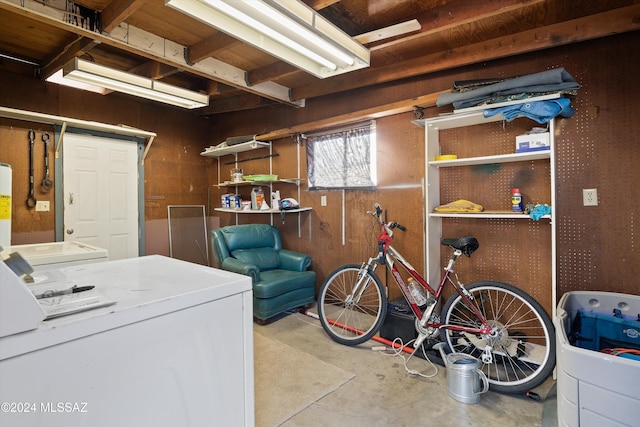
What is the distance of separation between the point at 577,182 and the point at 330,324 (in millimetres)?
2320

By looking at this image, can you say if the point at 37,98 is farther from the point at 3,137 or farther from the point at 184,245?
the point at 184,245

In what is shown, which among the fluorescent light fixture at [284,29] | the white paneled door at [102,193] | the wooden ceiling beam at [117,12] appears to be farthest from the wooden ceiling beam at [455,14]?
the white paneled door at [102,193]

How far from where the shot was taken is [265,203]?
4.11 m

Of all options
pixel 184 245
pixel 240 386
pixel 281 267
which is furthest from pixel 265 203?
pixel 240 386

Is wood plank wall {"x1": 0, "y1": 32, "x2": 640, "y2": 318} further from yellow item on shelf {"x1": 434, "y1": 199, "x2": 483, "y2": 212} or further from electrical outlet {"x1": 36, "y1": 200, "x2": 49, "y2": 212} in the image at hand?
yellow item on shelf {"x1": 434, "y1": 199, "x2": 483, "y2": 212}

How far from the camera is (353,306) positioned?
3039mm

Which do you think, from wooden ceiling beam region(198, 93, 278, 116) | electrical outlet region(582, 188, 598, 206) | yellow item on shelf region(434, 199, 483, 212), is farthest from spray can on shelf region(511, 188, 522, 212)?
wooden ceiling beam region(198, 93, 278, 116)

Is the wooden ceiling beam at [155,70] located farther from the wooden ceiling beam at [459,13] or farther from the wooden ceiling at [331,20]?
the wooden ceiling beam at [459,13]

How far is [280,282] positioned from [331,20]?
2.38m

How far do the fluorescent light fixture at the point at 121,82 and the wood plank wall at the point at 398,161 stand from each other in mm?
956

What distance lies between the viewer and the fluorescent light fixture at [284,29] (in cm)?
176

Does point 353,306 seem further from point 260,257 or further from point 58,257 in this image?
point 58,257

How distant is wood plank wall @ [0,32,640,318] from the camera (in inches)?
86.5

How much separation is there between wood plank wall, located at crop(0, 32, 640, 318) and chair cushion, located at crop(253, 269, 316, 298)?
0.35m
